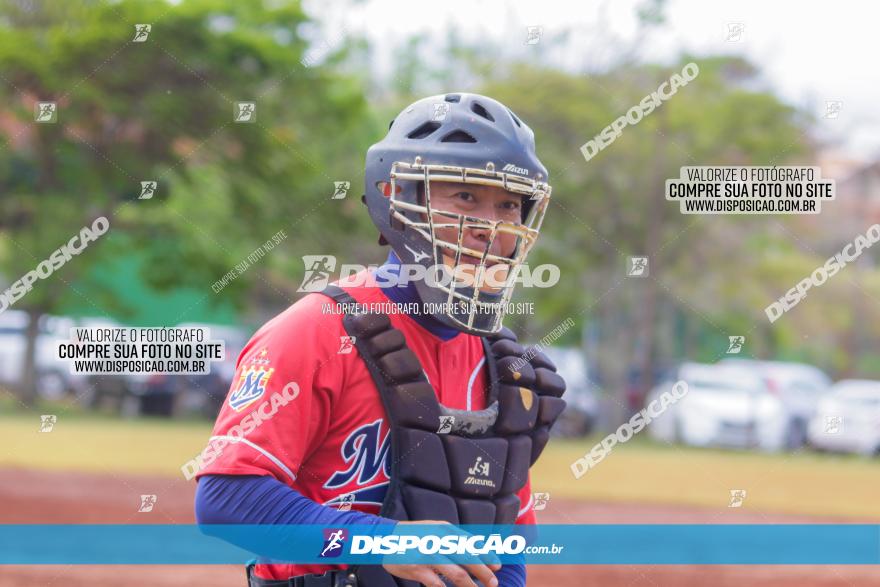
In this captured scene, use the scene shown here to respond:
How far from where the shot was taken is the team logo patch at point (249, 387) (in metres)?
2.90

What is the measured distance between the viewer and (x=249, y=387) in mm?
2930

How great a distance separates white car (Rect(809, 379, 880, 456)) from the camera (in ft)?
84.5

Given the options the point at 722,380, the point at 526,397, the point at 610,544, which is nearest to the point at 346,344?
the point at 526,397

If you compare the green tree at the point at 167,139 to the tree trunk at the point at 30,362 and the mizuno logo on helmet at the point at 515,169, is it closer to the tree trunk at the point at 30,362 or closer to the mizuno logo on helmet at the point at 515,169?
the tree trunk at the point at 30,362

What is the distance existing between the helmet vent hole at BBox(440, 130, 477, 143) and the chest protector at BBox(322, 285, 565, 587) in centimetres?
58

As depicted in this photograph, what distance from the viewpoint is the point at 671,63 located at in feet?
91.8

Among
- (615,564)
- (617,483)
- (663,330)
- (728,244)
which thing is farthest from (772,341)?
(615,564)

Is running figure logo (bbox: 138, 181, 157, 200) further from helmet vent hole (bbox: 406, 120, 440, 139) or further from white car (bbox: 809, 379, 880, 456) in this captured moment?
white car (bbox: 809, 379, 880, 456)

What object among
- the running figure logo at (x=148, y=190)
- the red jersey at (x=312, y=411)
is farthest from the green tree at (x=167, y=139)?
the red jersey at (x=312, y=411)

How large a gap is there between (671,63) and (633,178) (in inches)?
128

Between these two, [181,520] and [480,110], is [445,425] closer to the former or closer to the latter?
[480,110]

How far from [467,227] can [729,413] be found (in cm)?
2277

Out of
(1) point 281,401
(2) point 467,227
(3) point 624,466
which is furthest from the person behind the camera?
(3) point 624,466

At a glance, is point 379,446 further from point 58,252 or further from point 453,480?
point 58,252
